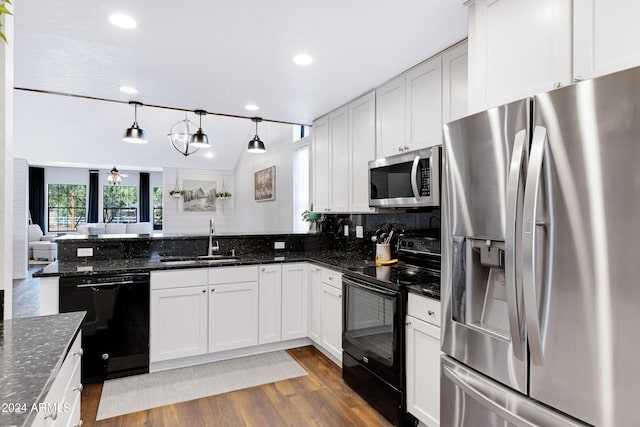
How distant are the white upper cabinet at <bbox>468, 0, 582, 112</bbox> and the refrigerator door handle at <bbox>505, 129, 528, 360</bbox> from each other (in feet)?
1.34

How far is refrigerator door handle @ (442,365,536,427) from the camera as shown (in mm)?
1364

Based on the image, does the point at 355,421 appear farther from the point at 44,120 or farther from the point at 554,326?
the point at 44,120

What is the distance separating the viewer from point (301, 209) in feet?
18.9

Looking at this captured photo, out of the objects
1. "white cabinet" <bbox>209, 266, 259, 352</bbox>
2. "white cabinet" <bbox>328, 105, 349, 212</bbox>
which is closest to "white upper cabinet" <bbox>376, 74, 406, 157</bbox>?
"white cabinet" <bbox>328, 105, 349, 212</bbox>

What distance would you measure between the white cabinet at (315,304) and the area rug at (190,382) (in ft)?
1.05

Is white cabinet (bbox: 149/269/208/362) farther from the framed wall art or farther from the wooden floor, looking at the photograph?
the framed wall art

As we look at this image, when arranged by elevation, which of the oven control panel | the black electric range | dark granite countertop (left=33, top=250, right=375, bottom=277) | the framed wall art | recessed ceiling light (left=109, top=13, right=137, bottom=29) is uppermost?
recessed ceiling light (left=109, top=13, right=137, bottom=29)

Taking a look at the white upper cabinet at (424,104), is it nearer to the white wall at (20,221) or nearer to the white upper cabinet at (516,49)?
the white upper cabinet at (516,49)

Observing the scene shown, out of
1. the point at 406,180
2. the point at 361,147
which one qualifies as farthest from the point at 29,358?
the point at 361,147

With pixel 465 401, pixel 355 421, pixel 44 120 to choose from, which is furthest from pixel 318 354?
pixel 44 120

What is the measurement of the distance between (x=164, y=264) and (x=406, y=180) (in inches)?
83.5

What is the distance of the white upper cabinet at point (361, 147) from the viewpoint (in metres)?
3.19

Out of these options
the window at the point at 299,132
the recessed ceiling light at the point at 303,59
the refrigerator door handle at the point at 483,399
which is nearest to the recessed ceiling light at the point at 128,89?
the recessed ceiling light at the point at 303,59

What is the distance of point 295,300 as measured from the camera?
3.53 meters
